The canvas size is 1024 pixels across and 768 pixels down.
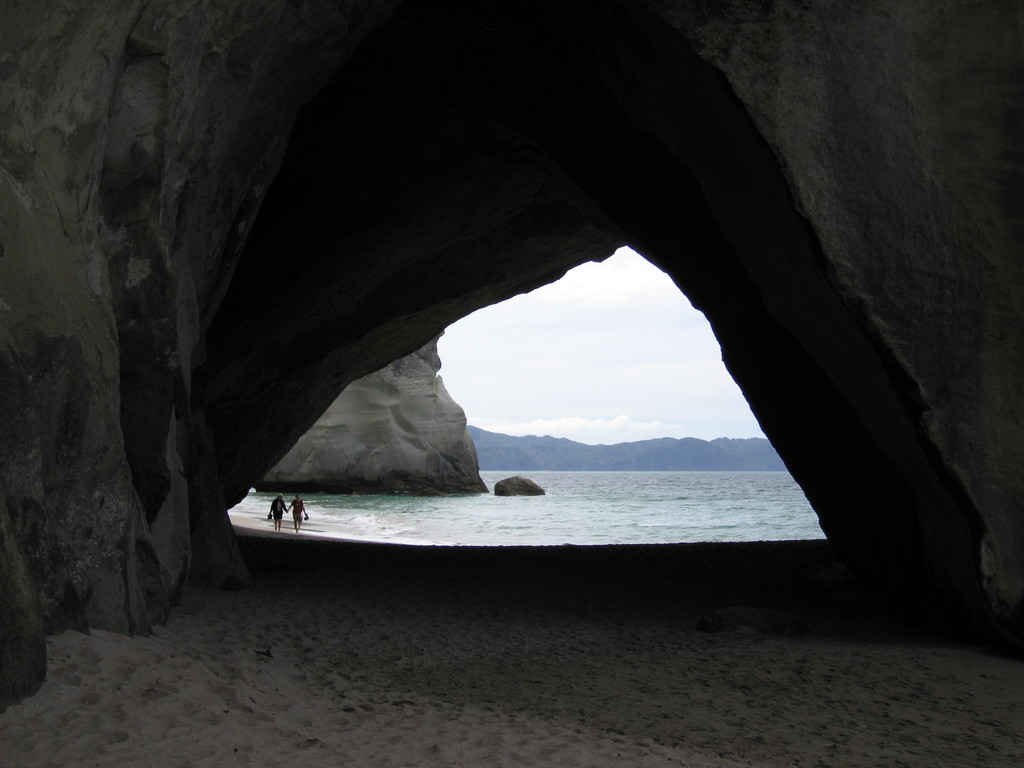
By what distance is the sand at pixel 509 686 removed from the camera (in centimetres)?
368

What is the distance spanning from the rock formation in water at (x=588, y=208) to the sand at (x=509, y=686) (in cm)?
34

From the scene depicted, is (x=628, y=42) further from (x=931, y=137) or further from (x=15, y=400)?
(x=15, y=400)

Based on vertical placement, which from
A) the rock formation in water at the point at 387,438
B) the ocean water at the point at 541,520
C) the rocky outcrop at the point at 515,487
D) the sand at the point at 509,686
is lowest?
the ocean water at the point at 541,520

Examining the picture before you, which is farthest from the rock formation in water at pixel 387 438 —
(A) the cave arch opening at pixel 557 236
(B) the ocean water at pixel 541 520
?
(A) the cave arch opening at pixel 557 236

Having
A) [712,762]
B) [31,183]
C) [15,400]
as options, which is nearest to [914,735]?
[712,762]

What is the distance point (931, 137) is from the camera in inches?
242

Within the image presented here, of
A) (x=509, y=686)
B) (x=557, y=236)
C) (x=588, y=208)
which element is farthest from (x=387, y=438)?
(x=509, y=686)

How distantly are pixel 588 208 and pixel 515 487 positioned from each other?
3534cm

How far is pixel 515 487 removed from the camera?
44812 mm

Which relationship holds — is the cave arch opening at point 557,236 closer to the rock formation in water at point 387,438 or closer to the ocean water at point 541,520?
the ocean water at point 541,520

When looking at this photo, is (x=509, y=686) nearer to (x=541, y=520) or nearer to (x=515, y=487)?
(x=541, y=520)

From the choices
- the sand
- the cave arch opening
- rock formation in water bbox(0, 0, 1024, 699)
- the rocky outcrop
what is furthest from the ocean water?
the sand

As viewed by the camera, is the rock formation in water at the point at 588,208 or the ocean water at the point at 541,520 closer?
the rock formation in water at the point at 588,208

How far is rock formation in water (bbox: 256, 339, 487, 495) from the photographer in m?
37.6
